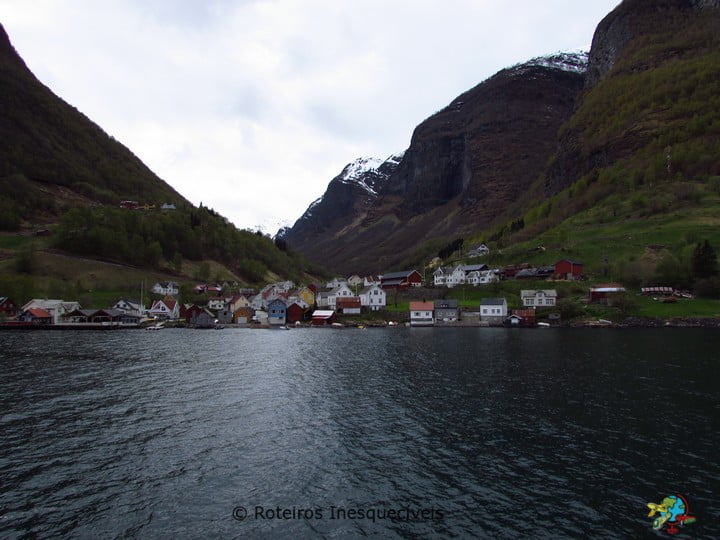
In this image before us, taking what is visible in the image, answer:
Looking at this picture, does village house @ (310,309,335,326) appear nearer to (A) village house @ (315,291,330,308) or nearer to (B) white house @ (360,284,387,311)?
(B) white house @ (360,284,387,311)

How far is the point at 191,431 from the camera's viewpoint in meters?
27.9

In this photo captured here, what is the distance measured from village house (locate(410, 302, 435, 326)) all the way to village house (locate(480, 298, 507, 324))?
45.0ft

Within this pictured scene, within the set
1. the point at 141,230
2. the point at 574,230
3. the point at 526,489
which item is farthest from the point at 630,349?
the point at 141,230

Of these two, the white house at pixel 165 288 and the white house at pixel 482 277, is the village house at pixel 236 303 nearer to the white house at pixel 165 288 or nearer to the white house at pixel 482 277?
the white house at pixel 165 288

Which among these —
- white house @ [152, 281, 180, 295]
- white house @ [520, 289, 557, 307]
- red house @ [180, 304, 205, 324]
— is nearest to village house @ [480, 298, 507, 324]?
white house @ [520, 289, 557, 307]

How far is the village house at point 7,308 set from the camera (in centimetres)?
11444

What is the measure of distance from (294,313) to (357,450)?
346 ft

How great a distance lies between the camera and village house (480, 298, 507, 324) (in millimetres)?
114000

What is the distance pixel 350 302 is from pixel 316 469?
109987mm

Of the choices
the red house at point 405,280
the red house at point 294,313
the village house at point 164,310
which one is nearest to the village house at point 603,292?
the red house at point 405,280

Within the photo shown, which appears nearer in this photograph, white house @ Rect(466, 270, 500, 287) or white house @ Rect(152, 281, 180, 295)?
white house @ Rect(466, 270, 500, 287)

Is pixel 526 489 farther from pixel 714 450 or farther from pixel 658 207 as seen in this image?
pixel 658 207

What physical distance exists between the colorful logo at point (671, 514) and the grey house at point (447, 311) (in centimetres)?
10028

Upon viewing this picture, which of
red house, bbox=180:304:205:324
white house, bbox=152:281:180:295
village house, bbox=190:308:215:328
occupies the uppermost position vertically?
white house, bbox=152:281:180:295
